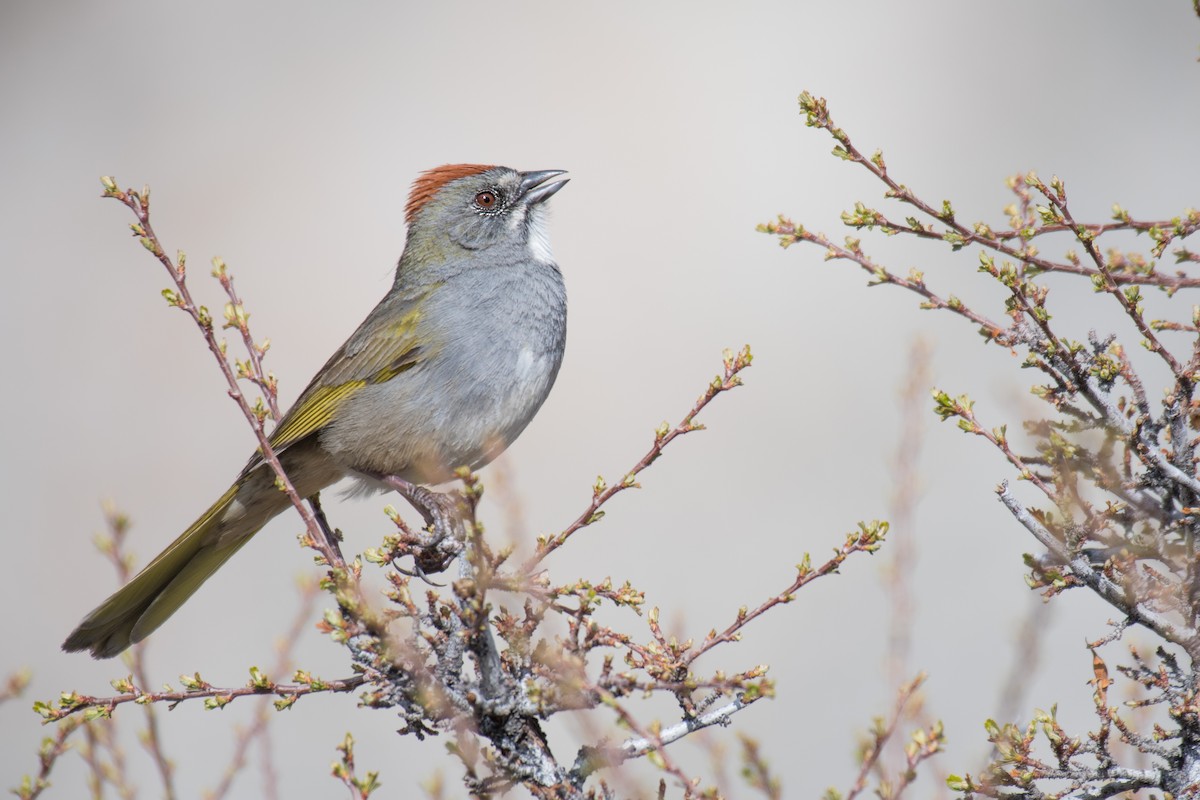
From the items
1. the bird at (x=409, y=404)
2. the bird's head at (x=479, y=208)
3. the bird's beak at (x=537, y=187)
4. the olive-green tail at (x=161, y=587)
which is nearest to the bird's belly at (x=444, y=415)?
the bird at (x=409, y=404)

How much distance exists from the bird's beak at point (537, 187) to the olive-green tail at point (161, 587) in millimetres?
1769

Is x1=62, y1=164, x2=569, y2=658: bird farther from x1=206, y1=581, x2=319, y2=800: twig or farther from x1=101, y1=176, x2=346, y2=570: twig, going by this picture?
x1=101, y1=176, x2=346, y2=570: twig

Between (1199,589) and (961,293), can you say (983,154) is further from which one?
(1199,589)

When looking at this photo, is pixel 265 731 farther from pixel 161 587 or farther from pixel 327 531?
pixel 161 587

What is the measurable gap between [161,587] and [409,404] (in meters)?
1.10

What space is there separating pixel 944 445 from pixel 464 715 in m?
6.14

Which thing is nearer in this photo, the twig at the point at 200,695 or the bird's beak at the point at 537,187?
the twig at the point at 200,695

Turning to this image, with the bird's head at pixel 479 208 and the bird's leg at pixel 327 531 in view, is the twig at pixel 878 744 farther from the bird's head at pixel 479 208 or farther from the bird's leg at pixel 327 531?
the bird's head at pixel 479 208

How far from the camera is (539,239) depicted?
16.5 feet

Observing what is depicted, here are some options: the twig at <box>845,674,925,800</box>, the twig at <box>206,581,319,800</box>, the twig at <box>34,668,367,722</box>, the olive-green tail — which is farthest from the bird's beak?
the twig at <box>845,674,925,800</box>

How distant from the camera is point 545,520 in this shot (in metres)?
8.01

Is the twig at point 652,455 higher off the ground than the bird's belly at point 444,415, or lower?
lower

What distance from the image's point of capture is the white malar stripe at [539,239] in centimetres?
493

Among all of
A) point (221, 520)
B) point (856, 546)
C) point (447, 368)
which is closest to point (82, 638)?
point (221, 520)
